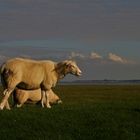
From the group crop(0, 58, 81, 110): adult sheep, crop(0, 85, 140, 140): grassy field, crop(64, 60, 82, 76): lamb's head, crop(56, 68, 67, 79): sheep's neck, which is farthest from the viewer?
crop(64, 60, 82, 76): lamb's head

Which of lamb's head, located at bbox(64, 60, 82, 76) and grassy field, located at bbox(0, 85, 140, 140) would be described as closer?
grassy field, located at bbox(0, 85, 140, 140)

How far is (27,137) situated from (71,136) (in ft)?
4.61

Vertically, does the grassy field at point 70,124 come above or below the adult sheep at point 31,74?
below

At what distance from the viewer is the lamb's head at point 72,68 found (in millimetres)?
23734

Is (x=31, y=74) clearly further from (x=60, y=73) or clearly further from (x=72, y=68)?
(x=72, y=68)

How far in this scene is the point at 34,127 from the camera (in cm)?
1777

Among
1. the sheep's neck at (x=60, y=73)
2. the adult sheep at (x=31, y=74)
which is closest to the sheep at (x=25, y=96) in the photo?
the sheep's neck at (x=60, y=73)

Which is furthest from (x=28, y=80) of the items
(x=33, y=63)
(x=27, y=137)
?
(x=27, y=137)

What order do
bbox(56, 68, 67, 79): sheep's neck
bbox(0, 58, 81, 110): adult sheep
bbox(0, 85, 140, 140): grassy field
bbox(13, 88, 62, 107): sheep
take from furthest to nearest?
1. bbox(13, 88, 62, 107): sheep
2. bbox(56, 68, 67, 79): sheep's neck
3. bbox(0, 58, 81, 110): adult sheep
4. bbox(0, 85, 140, 140): grassy field

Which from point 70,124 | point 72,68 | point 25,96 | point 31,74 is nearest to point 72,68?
point 72,68

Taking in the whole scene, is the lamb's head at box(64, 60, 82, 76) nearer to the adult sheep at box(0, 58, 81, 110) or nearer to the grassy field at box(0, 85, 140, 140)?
the adult sheep at box(0, 58, 81, 110)

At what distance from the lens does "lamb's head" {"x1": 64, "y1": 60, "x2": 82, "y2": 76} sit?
2373 centimetres

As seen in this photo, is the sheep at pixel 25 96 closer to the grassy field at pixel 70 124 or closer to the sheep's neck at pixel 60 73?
the sheep's neck at pixel 60 73

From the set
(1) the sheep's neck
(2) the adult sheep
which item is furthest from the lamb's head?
(1) the sheep's neck
